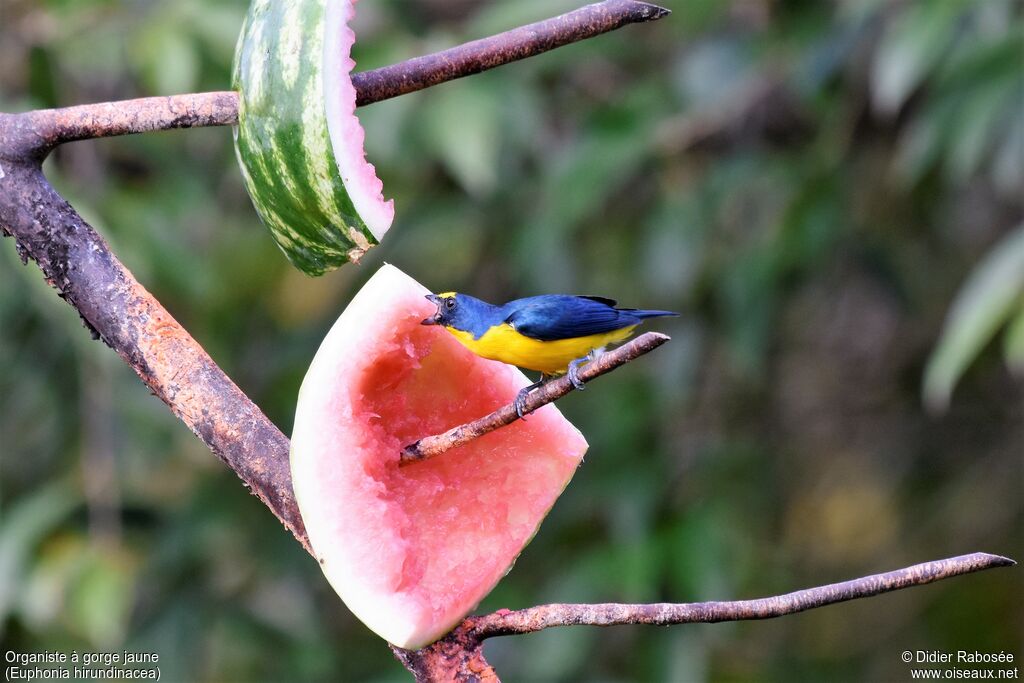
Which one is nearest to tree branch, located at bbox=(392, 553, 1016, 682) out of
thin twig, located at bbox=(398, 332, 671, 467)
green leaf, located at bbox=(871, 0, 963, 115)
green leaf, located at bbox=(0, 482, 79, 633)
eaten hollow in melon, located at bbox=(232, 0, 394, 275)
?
thin twig, located at bbox=(398, 332, 671, 467)

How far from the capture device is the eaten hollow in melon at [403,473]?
3.82ft

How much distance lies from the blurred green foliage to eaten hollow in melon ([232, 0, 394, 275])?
122 cm

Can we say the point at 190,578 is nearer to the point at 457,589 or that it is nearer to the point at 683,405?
the point at 683,405

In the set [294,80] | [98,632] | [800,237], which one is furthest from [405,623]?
[800,237]

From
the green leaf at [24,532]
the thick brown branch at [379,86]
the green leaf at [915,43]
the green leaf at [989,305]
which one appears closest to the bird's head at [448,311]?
the thick brown branch at [379,86]

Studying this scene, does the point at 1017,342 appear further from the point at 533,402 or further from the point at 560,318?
the point at 533,402

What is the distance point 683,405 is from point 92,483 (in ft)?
5.12

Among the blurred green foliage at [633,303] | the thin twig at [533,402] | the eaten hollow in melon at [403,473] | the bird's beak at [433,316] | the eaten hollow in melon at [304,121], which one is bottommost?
the blurred green foliage at [633,303]

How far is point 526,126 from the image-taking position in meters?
3.00

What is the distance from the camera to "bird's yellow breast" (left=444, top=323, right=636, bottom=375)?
4.66 ft

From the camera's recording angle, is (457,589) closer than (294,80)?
No

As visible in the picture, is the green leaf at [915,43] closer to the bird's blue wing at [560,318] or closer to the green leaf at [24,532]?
the bird's blue wing at [560,318]

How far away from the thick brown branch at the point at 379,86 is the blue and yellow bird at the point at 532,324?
1.35 ft

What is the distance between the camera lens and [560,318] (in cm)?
141
